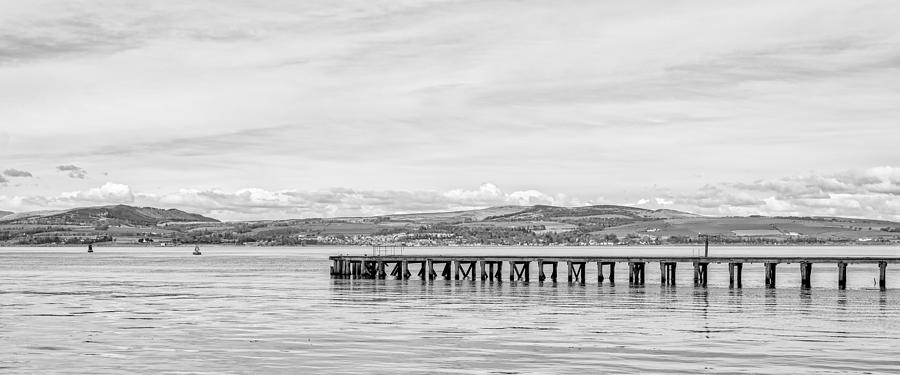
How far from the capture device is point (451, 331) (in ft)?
152

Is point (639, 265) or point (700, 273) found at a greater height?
point (639, 265)

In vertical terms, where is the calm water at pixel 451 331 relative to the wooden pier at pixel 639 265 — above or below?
below

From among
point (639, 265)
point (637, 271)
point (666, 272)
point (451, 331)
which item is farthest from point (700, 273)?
point (451, 331)

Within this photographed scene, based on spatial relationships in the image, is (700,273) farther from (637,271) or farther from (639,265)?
(639,265)

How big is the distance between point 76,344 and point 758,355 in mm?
24837

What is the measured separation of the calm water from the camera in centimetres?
3588

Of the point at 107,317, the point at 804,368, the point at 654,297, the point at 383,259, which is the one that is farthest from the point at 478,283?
the point at 804,368

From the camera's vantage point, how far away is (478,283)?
90.2 m

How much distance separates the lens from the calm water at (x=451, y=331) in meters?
35.9

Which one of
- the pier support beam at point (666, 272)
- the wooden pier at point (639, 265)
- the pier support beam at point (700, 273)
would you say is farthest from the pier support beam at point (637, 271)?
the pier support beam at point (700, 273)

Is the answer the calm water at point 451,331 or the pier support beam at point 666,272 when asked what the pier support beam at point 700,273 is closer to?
the pier support beam at point 666,272

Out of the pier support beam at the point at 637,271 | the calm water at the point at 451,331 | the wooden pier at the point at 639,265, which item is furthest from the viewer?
the pier support beam at the point at 637,271

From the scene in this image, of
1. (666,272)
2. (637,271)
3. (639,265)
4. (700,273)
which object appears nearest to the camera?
(666,272)

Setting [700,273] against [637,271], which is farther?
[637,271]
